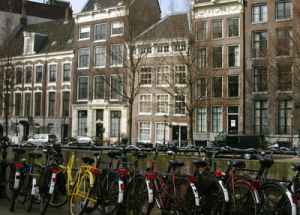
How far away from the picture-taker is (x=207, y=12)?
1817 inches

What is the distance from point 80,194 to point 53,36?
5552cm

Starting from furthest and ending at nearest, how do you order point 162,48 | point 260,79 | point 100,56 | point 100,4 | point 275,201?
point 100,4 < point 100,56 < point 162,48 < point 260,79 < point 275,201

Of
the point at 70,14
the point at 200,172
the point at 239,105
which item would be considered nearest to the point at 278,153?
the point at 200,172

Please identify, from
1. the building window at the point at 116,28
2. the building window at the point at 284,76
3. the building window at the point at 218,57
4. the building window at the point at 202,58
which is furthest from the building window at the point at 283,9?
the building window at the point at 116,28

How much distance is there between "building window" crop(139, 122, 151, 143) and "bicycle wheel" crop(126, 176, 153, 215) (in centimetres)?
4009

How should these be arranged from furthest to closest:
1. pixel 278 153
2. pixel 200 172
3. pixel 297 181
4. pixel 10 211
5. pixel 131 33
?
pixel 131 33, pixel 278 153, pixel 10 211, pixel 200 172, pixel 297 181

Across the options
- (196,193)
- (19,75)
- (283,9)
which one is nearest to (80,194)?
(196,193)

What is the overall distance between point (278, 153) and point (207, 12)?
1386 inches

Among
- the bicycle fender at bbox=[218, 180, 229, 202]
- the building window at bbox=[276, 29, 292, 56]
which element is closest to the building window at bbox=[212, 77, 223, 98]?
the building window at bbox=[276, 29, 292, 56]

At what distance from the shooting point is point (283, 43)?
39.6 meters

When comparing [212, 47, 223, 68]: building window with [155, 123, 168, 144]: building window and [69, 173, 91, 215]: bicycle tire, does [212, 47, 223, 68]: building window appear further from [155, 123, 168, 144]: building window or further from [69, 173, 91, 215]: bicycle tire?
[69, 173, 91, 215]: bicycle tire

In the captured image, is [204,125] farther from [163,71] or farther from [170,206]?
[170,206]

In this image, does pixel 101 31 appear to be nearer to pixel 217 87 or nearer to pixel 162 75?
pixel 162 75

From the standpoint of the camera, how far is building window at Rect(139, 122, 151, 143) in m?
48.0
